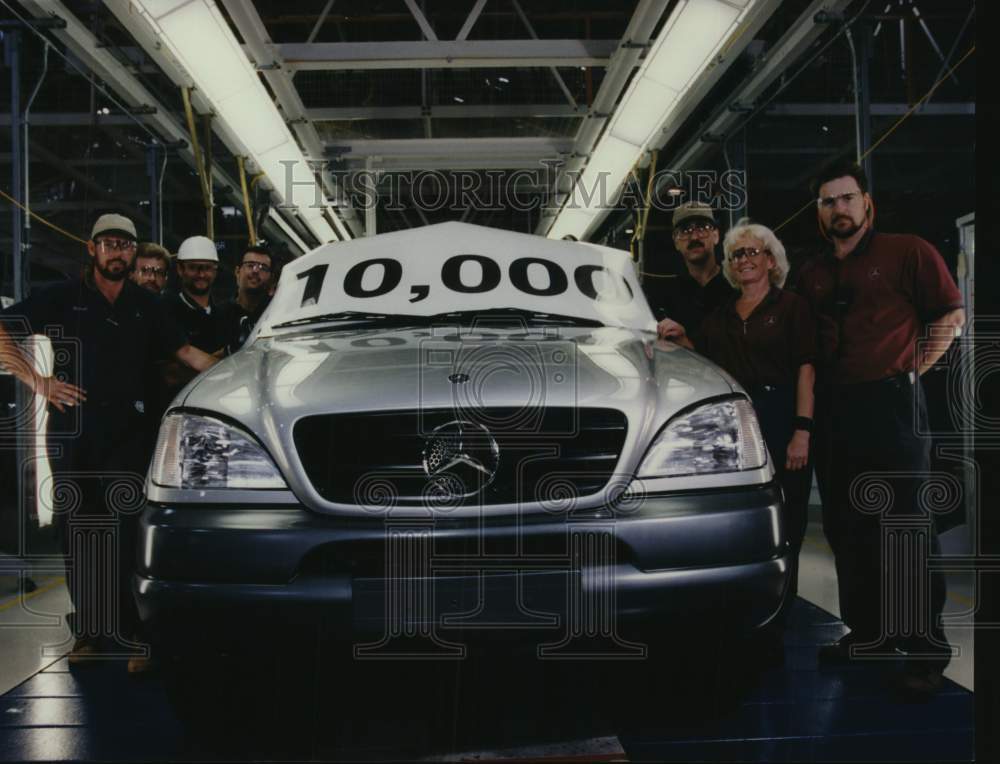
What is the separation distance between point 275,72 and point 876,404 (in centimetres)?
443

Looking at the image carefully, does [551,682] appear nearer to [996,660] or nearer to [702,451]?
[702,451]

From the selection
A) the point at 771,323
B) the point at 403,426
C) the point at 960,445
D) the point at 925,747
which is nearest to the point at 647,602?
the point at 403,426

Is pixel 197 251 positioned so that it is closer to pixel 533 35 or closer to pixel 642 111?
pixel 533 35

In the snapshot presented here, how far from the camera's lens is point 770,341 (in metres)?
3.29

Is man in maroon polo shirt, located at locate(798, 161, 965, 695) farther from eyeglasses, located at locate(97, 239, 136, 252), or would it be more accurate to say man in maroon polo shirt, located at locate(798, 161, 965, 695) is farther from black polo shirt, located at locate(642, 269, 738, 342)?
eyeglasses, located at locate(97, 239, 136, 252)

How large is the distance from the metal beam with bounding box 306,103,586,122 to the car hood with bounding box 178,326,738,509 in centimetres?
484

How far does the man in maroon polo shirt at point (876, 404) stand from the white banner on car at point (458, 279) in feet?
2.50

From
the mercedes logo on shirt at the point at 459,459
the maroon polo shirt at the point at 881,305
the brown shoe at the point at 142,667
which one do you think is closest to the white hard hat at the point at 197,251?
the brown shoe at the point at 142,667

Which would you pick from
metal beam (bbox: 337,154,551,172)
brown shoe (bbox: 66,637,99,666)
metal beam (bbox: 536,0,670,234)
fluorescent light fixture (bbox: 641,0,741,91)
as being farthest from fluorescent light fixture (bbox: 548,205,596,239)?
brown shoe (bbox: 66,637,99,666)

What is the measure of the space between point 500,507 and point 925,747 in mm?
1303

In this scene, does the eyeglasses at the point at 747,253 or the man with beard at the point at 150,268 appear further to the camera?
the man with beard at the point at 150,268

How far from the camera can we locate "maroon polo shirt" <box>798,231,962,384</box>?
9.82ft

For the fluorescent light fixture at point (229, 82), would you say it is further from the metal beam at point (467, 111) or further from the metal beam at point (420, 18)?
the metal beam at point (420, 18)

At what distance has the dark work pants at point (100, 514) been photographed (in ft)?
10.8
